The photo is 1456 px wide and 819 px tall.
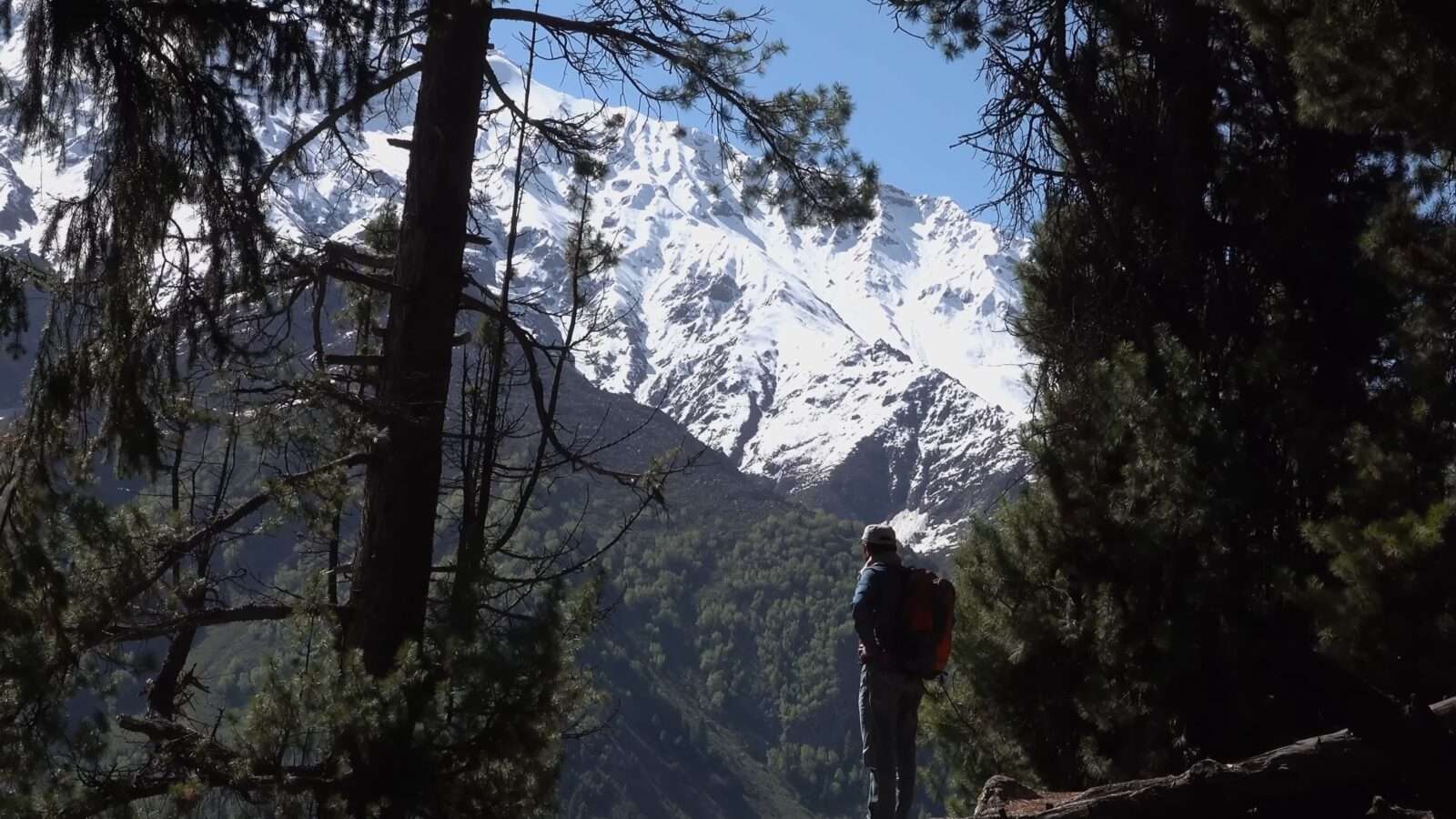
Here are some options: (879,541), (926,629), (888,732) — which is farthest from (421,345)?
(888,732)

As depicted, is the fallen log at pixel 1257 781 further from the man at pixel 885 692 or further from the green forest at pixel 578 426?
the man at pixel 885 692

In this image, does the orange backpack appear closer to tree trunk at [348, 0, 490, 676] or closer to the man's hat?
the man's hat

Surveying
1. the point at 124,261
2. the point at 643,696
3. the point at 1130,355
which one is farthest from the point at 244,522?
the point at 643,696

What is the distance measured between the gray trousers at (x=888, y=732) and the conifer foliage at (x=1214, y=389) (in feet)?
3.64

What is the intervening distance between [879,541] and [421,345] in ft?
7.48

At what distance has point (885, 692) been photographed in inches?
245

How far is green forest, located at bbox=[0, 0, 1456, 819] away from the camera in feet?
15.5

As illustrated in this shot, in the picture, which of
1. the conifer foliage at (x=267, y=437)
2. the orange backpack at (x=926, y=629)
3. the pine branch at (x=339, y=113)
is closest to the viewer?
the conifer foliage at (x=267, y=437)

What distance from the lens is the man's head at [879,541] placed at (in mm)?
6344

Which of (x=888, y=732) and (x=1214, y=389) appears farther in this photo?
(x=1214, y=389)

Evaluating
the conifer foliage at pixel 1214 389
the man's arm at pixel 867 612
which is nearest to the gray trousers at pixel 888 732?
the man's arm at pixel 867 612

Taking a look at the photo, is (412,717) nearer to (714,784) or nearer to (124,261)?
(124,261)

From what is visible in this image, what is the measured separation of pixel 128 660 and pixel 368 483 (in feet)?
3.85

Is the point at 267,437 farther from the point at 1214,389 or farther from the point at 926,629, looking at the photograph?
the point at 1214,389
